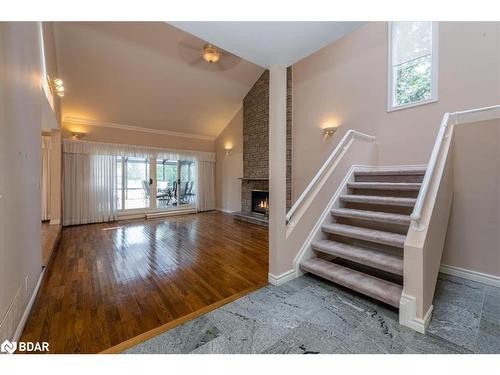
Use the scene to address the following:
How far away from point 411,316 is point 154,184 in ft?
21.4

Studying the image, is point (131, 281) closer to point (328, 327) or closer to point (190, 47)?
point (328, 327)

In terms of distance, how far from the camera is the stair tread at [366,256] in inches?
76.4

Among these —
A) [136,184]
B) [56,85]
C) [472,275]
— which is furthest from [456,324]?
[136,184]

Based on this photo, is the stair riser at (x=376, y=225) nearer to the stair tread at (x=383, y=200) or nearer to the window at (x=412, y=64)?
the stair tread at (x=383, y=200)

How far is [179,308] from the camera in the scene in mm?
1915

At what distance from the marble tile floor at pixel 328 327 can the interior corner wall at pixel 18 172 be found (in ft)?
3.16

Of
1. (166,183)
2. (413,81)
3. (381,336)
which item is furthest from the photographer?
(166,183)

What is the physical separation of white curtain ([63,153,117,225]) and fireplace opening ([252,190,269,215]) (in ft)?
12.3

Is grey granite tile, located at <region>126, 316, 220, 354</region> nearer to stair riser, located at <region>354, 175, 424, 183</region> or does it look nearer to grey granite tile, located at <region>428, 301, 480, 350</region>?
grey granite tile, located at <region>428, 301, 480, 350</region>

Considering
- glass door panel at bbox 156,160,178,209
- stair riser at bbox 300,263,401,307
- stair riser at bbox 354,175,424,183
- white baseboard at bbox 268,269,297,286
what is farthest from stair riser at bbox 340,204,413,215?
glass door panel at bbox 156,160,178,209

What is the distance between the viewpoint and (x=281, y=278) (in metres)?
2.32

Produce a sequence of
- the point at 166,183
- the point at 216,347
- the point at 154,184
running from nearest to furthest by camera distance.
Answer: the point at 216,347 → the point at 154,184 → the point at 166,183
